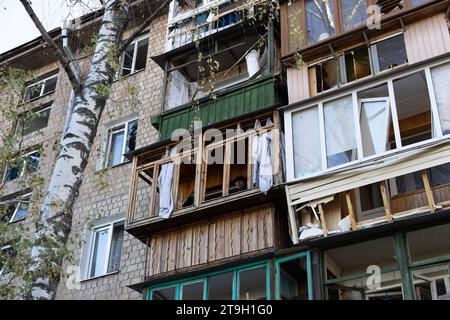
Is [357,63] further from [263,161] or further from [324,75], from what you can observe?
[263,161]

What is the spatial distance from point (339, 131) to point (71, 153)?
610 cm

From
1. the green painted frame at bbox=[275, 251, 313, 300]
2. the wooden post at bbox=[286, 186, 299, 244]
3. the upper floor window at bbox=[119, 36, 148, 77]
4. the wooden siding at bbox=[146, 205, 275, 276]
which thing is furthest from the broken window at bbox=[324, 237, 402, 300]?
the upper floor window at bbox=[119, 36, 148, 77]

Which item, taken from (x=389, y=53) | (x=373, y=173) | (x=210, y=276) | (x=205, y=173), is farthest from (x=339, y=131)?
(x=210, y=276)

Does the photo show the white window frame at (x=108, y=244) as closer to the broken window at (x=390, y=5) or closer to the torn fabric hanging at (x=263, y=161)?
the torn fabric hanging at (x=263, y=161)

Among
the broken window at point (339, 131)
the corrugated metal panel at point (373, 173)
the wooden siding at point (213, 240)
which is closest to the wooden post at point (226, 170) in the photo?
the wooden siding at point (213, 240)

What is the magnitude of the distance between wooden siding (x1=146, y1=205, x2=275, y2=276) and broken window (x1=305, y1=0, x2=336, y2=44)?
4325 mm

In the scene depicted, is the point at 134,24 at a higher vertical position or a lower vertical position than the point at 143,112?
higher

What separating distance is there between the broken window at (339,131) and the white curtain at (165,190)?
12.7 feet

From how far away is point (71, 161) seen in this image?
8.83 metres
